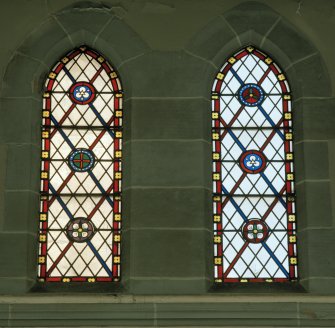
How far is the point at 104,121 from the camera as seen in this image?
1416cm

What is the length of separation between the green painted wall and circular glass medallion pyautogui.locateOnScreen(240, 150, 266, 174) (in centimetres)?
37

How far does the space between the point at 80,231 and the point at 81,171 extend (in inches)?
25.6

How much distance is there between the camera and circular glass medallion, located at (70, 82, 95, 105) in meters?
14.2

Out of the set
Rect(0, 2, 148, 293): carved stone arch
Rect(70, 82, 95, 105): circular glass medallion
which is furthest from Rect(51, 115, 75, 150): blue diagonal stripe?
Rect(70, 82, 95, 105): circular glass medallion

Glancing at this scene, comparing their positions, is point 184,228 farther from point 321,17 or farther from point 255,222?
point 321,17

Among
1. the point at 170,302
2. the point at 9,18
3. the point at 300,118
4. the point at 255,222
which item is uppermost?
the point at 9,18

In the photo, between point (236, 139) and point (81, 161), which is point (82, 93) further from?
point (236, 139)

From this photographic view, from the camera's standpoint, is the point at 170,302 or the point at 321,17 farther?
the point at 321,17

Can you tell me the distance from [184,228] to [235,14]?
242cm

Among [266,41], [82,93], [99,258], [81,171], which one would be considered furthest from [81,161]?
[266,41]

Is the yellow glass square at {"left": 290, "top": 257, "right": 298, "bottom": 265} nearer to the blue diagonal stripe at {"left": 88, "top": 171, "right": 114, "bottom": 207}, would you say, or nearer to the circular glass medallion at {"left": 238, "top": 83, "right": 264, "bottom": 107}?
the circular glass medallion at {"left": 238, "top": 83, "right": 264, "bottom": 107}

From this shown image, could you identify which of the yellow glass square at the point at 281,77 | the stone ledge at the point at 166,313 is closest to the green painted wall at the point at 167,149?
the stone ledge at the point at 166,313

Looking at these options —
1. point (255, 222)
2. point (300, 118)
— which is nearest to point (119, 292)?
point (255, 222)

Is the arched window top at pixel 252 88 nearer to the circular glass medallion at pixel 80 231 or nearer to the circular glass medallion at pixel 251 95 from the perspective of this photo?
the circular glass medallion at pixel 251 95
